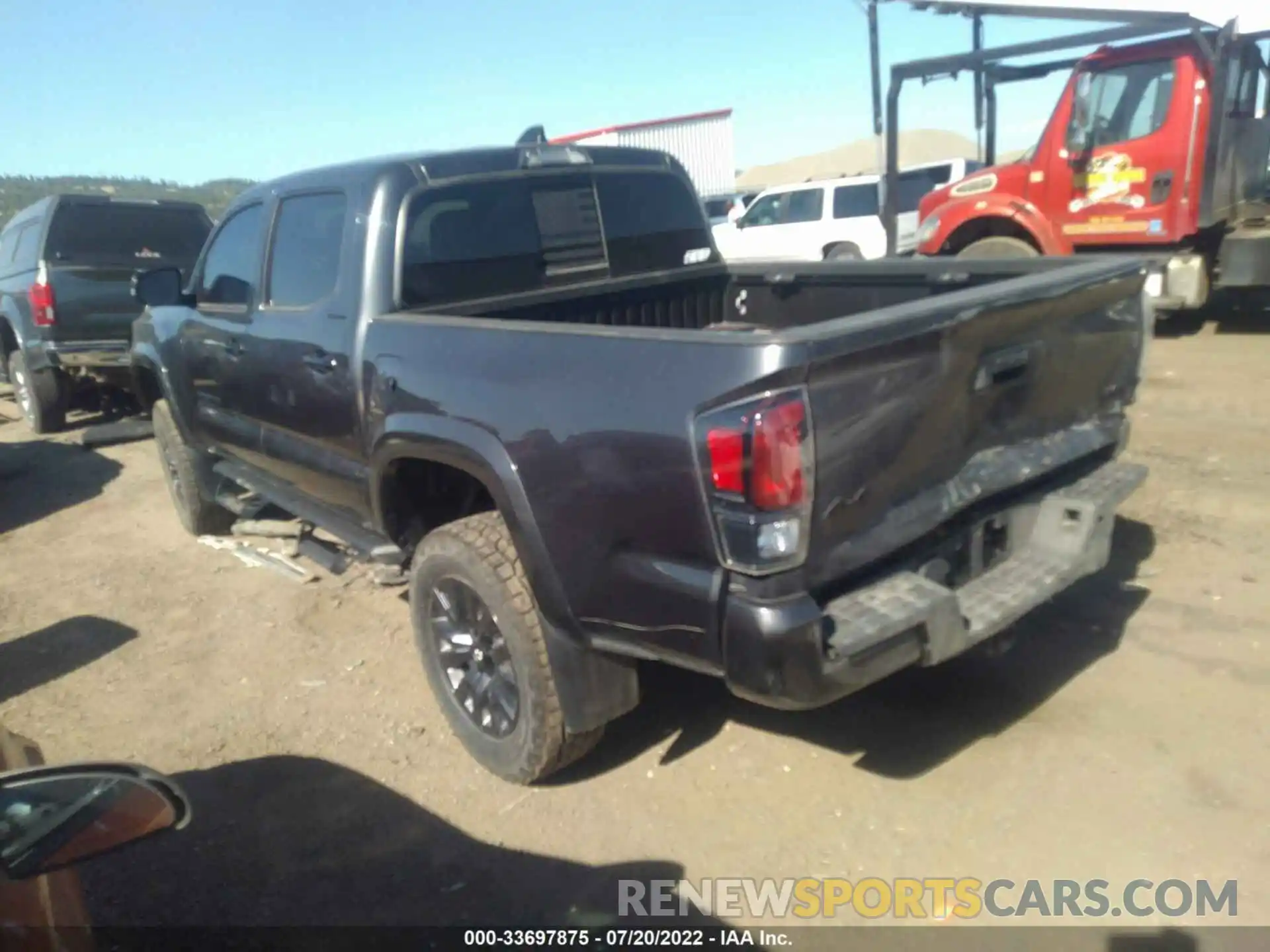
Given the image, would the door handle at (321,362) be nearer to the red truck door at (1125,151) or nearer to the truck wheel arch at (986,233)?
the truck wheel arch at (986,233)

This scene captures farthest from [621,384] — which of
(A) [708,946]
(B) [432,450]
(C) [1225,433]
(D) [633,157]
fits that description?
(C) [1225,433]

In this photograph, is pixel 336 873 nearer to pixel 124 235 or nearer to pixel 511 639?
pixel 511 639

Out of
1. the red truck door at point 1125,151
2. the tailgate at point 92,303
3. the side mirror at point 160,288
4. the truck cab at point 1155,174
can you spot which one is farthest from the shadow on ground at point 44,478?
the red truck door at point 1125,151

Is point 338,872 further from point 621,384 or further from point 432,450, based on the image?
point 621,384

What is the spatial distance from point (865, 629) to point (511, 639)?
3.73 ft

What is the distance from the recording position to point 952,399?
9.04ft

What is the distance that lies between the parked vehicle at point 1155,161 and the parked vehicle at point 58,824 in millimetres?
8776

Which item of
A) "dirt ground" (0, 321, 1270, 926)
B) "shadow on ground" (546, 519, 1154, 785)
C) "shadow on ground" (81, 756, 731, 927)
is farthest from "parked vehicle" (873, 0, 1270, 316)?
"shadow on ground" (81, 756, 731, 927)

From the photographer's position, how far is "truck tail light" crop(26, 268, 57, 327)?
8.61 metres

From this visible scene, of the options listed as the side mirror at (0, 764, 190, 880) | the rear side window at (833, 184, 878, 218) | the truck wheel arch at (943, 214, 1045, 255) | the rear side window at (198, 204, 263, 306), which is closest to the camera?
the side mirror at (0, 764, 190, 880)

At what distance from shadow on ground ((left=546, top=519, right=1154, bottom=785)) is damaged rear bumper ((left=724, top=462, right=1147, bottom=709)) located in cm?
40

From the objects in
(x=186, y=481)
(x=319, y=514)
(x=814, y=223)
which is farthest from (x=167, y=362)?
(x=814, y=223)

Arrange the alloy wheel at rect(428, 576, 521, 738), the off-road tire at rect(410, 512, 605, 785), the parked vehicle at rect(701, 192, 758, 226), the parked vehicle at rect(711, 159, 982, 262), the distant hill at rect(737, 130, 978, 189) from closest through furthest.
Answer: the off-road tire at rect(410, 512, 605, 785)
the alloy wheel at rect(428, 576, 521, 738)
the parked vehicle at rect(711, 159, 982, 262)
the parked vehicle at rect(701, 192, 758, 226)
the distant hill at rect(737, 130, 978, 189)

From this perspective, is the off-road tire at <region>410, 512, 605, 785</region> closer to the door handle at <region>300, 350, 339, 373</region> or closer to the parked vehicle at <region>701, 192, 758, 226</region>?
the door handle at <region>300, 350, 339, 373</region>
